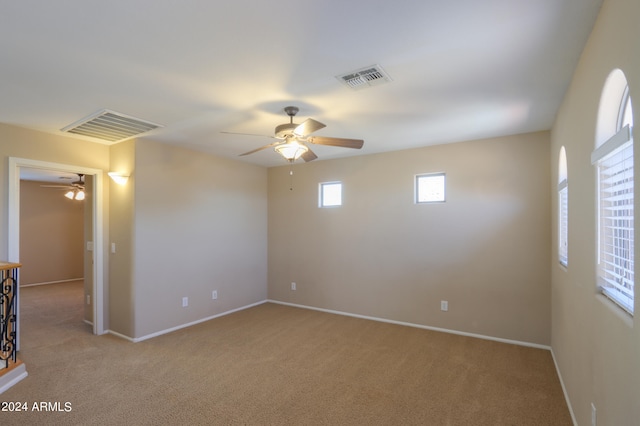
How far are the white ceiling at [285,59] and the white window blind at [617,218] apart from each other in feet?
2.47

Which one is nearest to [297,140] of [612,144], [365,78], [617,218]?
[365,78]

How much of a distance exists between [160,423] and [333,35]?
116 inches

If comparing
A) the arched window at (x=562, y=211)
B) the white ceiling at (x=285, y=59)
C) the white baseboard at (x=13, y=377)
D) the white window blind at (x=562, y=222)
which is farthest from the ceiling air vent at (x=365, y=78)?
the white baseboard at (x=13, y=377)

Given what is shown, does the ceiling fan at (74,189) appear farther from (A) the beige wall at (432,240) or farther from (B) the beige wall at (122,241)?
(A) the beige wall at (432,240)

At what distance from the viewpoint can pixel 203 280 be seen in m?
4.94

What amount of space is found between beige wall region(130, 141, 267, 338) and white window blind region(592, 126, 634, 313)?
Result: 14.7 feet

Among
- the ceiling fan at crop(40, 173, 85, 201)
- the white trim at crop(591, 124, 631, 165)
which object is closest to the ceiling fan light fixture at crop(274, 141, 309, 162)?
the white trim at crop(591, 124, 631, 165)

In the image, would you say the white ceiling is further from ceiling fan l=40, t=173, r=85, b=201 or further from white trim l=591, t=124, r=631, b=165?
ceiling fan l=40, t=173, r=85, b=201

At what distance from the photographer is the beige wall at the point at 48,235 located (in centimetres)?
761

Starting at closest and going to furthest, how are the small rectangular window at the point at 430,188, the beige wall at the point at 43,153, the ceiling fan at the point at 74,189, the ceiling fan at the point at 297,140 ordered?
the ceiling fan at the point at 297,140, the beige wall at the point at 43,153, the small rectangular window at the point at 430,188, the ceiling fan at the point at 74,189

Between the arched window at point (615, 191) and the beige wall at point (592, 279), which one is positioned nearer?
the beige wall at point (592, 279)

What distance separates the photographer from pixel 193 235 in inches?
189

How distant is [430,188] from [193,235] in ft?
11.5

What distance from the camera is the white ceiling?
1.72 metres
